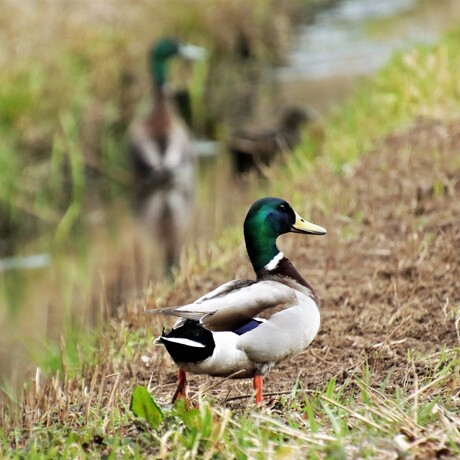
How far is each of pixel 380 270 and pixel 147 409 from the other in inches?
95.4

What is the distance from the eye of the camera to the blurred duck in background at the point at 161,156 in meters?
11.3

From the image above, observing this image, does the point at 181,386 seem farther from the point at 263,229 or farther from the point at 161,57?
the point at 161,57

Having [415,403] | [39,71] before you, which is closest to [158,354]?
[415,403]

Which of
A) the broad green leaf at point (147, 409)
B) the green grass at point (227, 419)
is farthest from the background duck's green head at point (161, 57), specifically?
the broad green leaf at point (147, 409)

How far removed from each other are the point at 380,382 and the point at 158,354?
1.22 metres

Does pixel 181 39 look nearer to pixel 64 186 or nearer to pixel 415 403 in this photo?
pixel 64 186

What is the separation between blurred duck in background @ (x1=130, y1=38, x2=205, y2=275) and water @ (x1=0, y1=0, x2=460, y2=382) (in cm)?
20

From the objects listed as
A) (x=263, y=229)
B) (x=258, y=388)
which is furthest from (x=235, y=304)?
(x=263, y=229)

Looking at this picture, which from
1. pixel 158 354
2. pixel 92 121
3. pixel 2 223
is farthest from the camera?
pixel 92 121

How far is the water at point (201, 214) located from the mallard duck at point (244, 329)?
1105mm

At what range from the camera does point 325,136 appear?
10.8m

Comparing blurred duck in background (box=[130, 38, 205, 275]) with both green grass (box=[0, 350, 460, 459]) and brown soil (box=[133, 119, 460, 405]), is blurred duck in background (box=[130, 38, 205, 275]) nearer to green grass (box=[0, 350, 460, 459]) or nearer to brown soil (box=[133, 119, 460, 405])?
brown soil (box=[133, 119, 460, 405])

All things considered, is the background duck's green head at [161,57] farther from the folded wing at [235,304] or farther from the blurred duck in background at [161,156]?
the folded wing at [235,304]

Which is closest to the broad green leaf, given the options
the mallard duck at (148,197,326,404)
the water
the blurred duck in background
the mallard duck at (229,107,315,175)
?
the mallard duck at (148,197,326,404)
